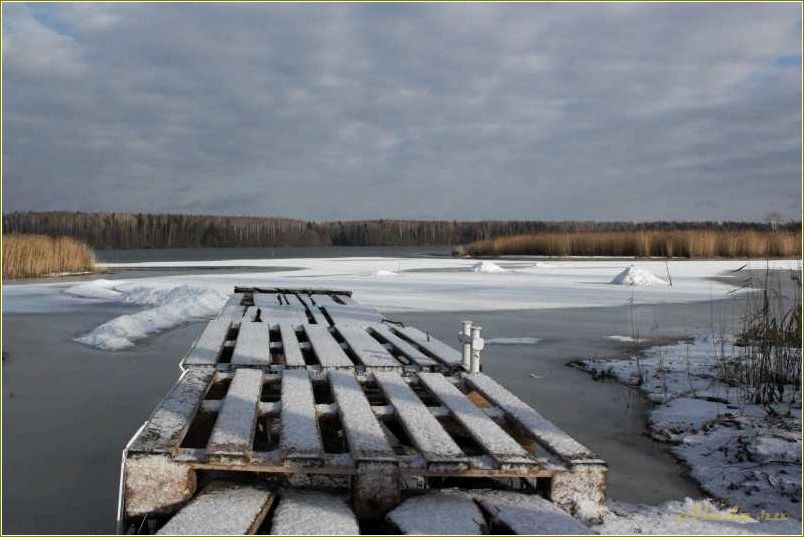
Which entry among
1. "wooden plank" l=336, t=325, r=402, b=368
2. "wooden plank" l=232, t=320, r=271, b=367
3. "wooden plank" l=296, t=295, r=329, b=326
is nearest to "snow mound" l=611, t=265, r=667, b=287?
"wooden plank" l=296, t=295, r=329, b=326

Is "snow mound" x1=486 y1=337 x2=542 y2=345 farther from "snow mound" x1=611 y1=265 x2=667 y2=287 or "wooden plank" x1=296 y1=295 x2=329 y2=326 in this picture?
"snow mound" x1=611 y1=265 x2=667 y2=287

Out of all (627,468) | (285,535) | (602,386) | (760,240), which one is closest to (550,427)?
(627,468)

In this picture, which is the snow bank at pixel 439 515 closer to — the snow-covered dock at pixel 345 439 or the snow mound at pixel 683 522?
the snow-covered dock at pixel 345 439

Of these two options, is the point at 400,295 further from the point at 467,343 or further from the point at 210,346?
the point at 467,343

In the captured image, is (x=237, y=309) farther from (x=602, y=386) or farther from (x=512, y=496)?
(x=512, y=496)

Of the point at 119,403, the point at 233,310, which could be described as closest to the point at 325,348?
the point at 119,403

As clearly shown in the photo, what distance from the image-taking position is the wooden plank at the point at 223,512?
201cm

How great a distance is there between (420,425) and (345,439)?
46 cm

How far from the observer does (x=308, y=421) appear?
9.56 feet

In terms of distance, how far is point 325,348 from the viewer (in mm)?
4762

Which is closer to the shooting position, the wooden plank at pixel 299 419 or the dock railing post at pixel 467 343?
the wooden plank at pixel 299 419

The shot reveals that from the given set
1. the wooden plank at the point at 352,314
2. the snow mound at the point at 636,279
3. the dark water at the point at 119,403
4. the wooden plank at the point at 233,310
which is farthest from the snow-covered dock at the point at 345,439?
the snow mound at the point at 636,279

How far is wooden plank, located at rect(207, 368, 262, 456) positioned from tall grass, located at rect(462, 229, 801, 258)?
938 inches

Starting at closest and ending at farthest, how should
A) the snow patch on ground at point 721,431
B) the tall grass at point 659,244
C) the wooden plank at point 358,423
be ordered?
the wooden plank at point 358,423 < the snow patch on ground at point 721,431 < the tall grass at point 659,244
